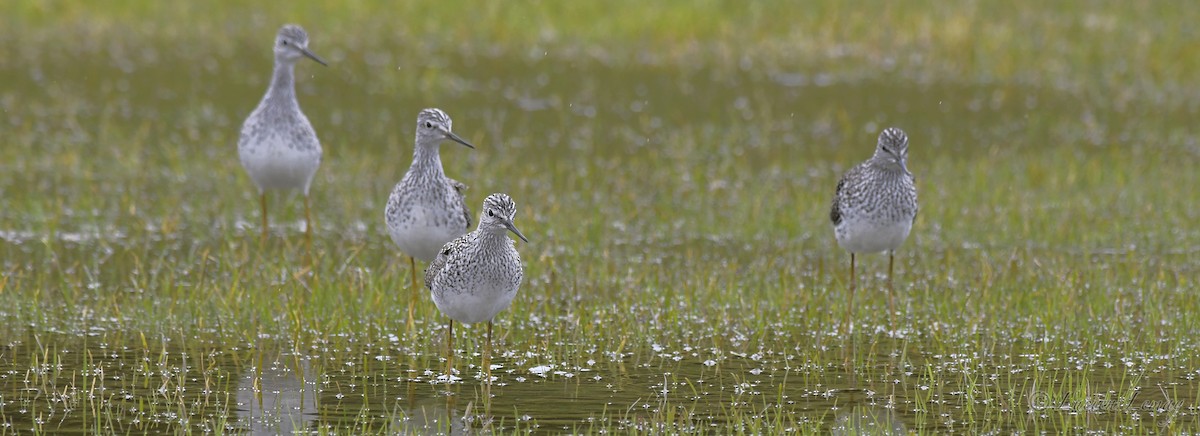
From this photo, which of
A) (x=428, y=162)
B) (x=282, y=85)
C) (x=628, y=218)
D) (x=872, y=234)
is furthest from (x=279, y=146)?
(x=872, y=234)

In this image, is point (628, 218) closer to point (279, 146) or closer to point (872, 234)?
point (279, 146)

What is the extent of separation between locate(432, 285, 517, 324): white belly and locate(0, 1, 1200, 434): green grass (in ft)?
1.52

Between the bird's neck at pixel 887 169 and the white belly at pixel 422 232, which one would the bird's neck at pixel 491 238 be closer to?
the white belly at pixel 422 232

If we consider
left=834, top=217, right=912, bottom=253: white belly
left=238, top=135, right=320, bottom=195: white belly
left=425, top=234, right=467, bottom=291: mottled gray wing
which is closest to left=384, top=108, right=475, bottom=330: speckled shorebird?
left=425, top=234, right=467, bottom=291: mottled gray wing

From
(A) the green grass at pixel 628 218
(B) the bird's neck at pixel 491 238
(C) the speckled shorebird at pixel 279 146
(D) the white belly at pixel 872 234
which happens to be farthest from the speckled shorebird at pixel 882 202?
(C) the speckled shorebird at pixel 279 146

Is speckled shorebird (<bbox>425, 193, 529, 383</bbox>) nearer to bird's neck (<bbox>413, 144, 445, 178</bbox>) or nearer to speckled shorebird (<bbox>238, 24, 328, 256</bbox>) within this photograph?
bird's neck (<bbox>413, 144, 445, 178</bbox>)

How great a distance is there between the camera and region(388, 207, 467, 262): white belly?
1210 centimetres

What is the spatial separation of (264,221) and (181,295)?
244 centimetres

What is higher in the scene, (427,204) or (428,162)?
(428,162)

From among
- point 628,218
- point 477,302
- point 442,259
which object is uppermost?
point 628,218

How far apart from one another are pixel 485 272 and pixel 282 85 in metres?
5.67

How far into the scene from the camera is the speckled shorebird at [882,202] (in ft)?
41.0

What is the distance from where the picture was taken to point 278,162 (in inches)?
579

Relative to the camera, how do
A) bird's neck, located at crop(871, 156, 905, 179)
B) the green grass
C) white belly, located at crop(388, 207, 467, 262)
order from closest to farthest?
the green grass < white belly, located at crop(388, 207, 467, 262) < bird's neck, located at crop(871, 156, 905, 179)
